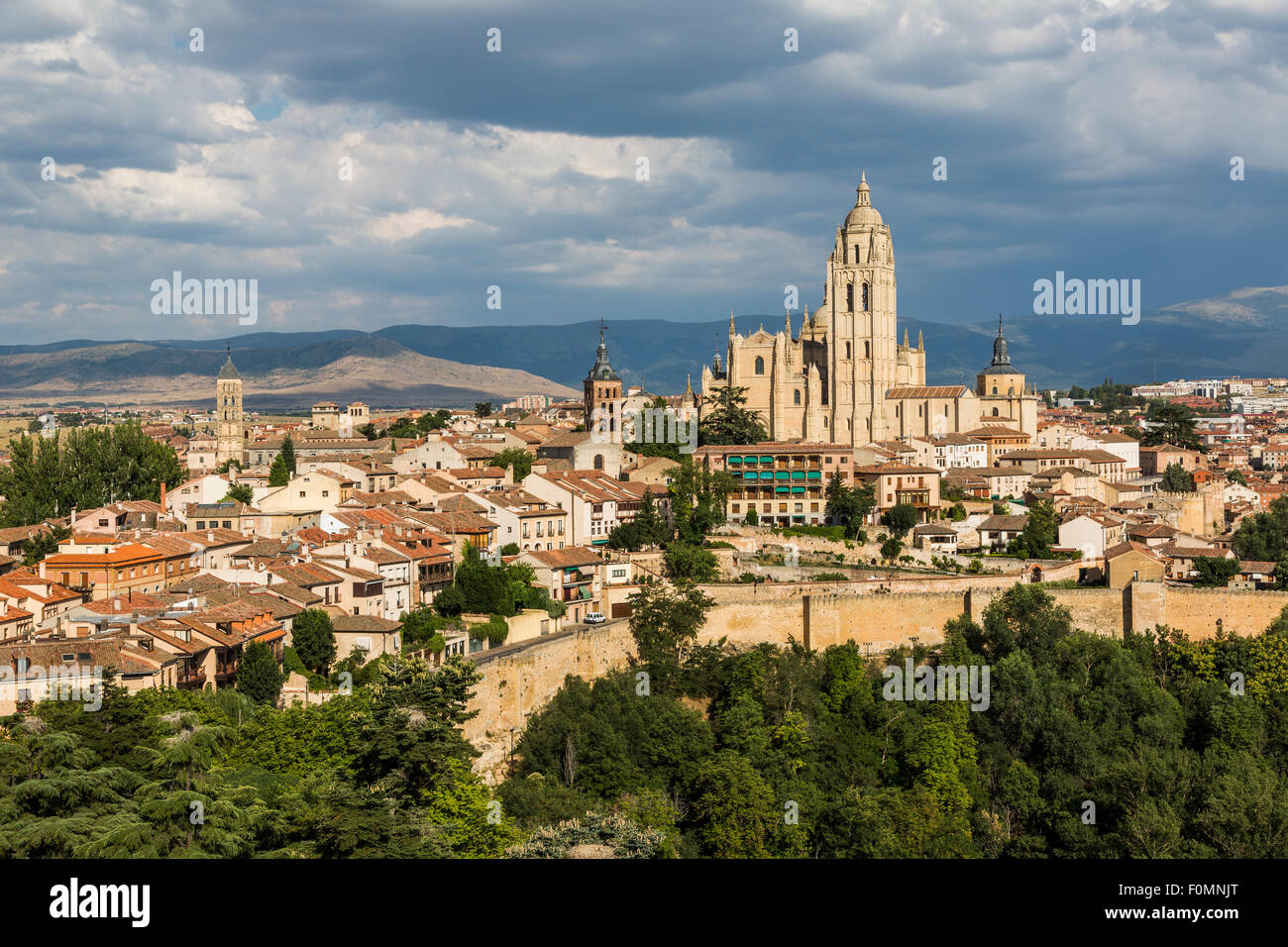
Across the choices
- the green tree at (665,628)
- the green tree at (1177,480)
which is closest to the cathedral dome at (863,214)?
the green tree at (1177,480)

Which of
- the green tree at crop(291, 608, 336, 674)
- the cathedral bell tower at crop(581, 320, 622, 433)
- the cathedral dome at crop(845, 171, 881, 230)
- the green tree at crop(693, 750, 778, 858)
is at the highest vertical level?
the cathedral dome at crop(845, 171, 881, 230)

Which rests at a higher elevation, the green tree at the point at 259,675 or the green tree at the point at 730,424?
the green tree at the point at 730,424

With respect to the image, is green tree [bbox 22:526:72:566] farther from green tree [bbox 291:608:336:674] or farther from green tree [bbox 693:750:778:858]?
green tree [bbox 693:750:778:858]

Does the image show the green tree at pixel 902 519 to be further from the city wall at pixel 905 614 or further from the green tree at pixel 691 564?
→ the green tree at pixel 691 564

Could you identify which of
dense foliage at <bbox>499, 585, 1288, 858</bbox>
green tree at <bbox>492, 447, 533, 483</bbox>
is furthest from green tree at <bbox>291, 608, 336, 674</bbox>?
green tree at <bbox>492, 447, 533, 483</bbox>
